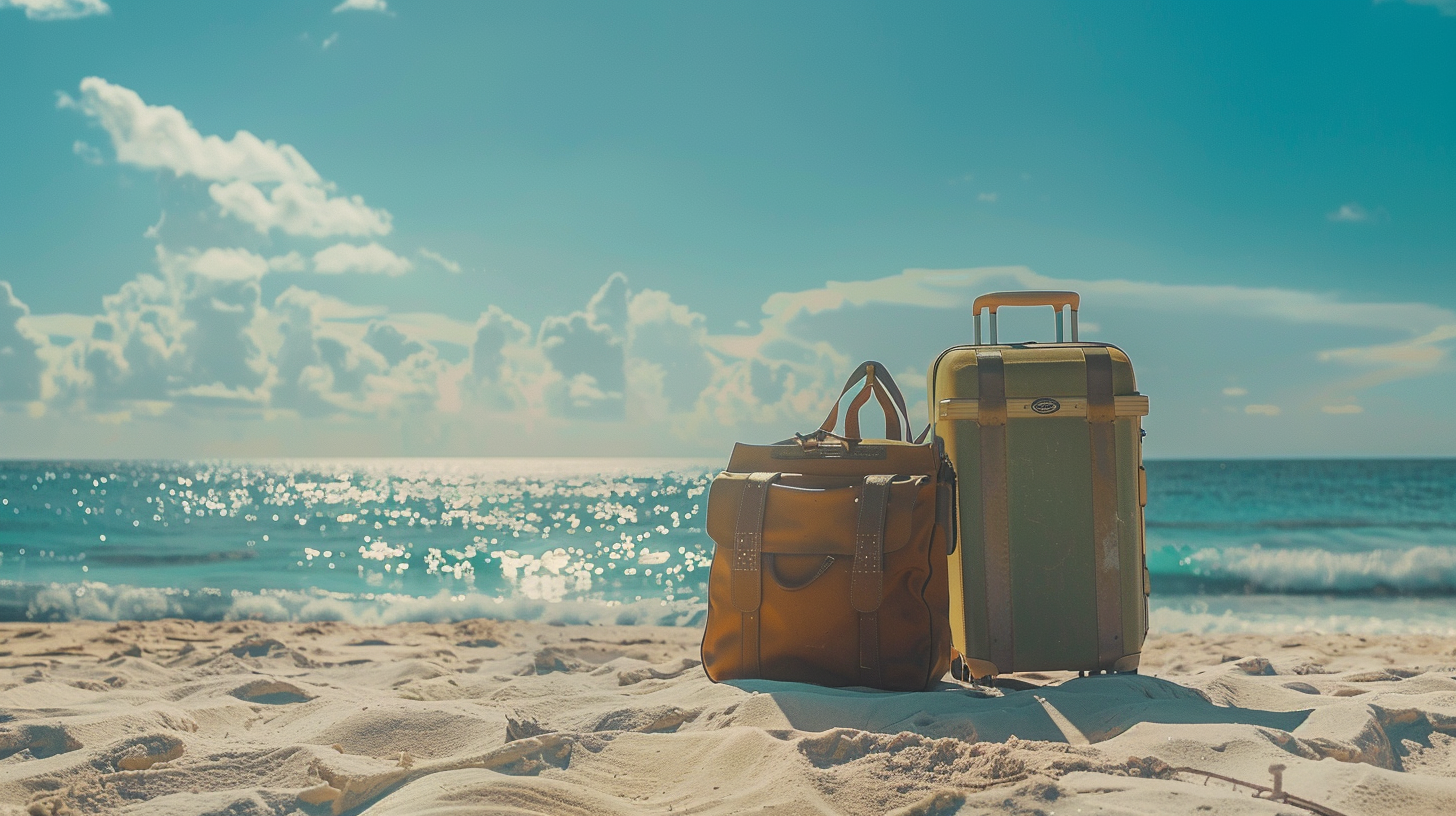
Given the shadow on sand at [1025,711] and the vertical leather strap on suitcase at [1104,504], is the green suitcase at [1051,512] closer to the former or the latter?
the vertical leather strap on suitcase at [1104,504]

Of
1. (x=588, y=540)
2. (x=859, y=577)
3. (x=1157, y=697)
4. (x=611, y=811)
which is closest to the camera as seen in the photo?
(x=611, y=811)

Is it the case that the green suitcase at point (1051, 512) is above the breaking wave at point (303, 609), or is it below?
above

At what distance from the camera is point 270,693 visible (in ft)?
10.9

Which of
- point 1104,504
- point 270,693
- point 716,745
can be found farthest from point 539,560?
point 716,745

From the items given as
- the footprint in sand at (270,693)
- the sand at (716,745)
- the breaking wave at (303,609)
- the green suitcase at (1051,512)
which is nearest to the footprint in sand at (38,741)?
the sand at (716,745)

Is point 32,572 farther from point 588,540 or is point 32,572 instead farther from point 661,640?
point 661,640

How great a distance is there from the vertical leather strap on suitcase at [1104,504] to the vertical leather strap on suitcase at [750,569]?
3.69 ft

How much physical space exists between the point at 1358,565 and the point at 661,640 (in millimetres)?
10133

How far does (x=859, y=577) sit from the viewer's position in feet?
9.55

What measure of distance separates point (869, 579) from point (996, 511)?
1.67 ft

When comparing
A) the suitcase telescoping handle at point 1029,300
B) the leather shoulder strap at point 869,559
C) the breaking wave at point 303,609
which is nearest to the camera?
the leather shoulder strap at point 869,559

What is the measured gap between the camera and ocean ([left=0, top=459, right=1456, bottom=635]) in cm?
792

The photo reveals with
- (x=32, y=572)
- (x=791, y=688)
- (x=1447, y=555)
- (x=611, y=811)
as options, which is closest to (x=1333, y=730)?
(x=791, y=688)

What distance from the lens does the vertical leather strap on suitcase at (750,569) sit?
119 inches
